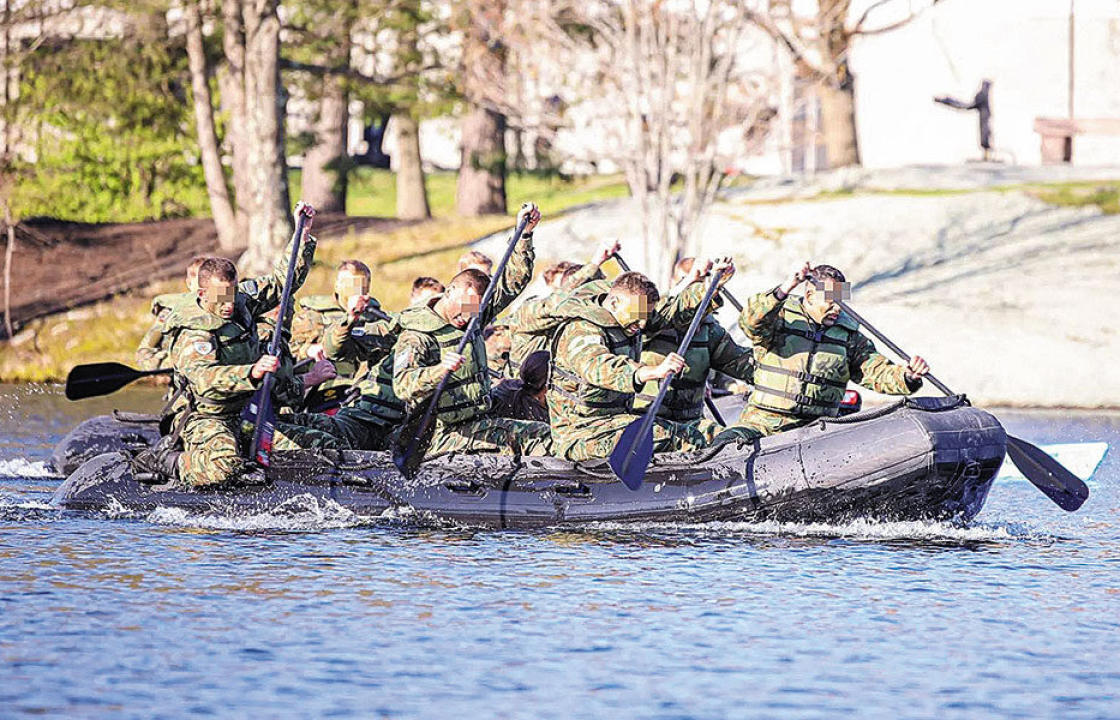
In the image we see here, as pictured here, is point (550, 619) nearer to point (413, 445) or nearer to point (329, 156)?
point (413, 445)

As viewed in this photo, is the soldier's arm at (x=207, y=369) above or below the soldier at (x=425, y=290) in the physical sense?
below

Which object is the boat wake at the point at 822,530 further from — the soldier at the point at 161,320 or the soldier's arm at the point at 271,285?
the soldier at the point at 161,320

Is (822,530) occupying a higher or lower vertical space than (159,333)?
lower

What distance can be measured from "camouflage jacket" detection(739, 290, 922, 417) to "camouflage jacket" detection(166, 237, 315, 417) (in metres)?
3.00

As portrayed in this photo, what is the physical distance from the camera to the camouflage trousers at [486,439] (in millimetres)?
11766

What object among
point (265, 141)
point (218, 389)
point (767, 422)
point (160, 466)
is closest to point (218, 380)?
point (218, 389)

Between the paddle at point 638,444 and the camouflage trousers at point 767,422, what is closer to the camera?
the paddle at point 638,444

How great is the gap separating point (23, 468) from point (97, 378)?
2904mm

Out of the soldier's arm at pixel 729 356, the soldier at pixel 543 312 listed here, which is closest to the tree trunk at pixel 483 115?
the soldier at pixel 543 312

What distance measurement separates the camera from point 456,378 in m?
11.6

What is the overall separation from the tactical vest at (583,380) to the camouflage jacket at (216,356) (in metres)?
1.79

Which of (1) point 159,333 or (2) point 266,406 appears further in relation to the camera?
(1) point 159,333

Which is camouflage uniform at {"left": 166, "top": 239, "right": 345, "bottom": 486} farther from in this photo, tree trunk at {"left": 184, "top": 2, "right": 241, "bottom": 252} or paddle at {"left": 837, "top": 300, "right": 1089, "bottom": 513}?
tree trunk at {"left": 184, "top": 2, "right": 241, "bottom": 252}

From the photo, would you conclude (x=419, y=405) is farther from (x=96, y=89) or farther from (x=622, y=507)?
(x=96, y=89)
